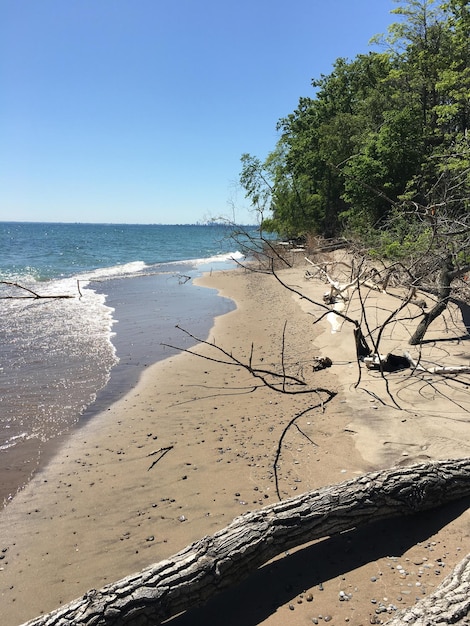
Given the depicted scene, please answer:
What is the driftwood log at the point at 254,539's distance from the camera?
110 inches

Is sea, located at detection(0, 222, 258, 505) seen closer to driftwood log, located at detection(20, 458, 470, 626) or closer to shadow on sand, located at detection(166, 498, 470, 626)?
driftwood log, located at detection(20, 458, 470, 626)

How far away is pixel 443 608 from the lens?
2555 mm

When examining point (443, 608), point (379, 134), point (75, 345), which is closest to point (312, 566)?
point (443, 608)

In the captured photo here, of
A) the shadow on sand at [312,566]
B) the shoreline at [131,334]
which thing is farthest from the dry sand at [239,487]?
the shoreline at [131,334]

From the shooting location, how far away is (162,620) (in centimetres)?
288

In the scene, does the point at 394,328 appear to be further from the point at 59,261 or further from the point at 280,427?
the point at 59,261

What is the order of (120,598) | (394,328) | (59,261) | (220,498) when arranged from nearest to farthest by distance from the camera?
1. (120,598)
2. (220,498)
3. (394,328)
4. (59,261)

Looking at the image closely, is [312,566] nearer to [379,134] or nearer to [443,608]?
[443,608]

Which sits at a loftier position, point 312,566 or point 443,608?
point 443,608

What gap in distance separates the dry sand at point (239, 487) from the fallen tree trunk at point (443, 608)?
0.38 m

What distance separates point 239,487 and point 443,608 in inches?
92.8

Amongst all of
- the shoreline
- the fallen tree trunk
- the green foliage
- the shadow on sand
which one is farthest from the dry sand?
the green foliage

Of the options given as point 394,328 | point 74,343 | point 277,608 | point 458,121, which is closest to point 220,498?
point 277,608

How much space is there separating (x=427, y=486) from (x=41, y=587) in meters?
3.25
